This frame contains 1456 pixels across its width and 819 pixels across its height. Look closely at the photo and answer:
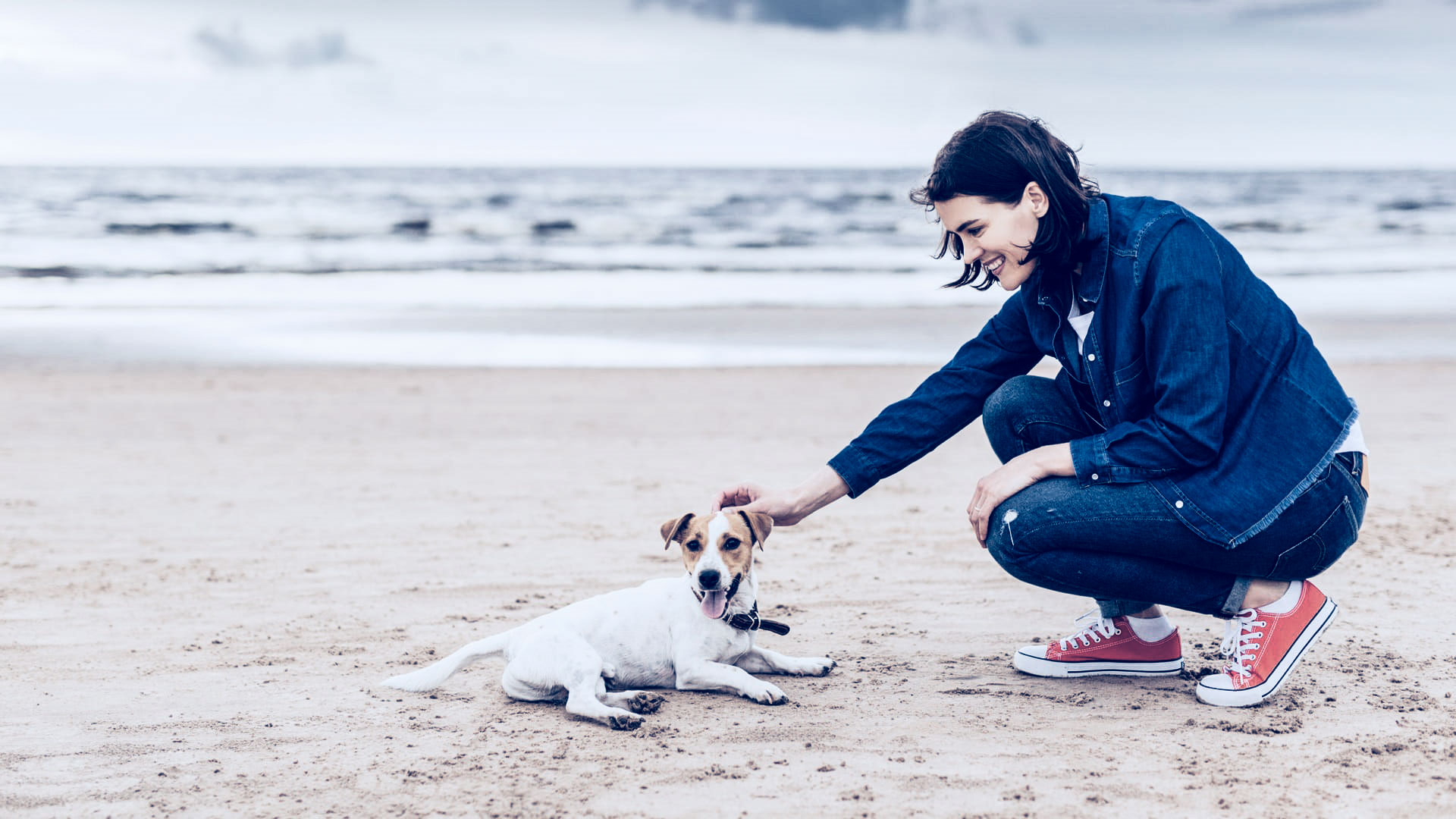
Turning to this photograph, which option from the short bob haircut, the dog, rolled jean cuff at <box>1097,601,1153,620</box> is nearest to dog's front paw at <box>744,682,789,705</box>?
the dog

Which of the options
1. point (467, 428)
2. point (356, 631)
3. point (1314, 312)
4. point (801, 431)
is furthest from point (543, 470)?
point (1314, 312)

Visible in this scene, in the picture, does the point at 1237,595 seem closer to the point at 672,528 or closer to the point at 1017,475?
the point at 1017,475

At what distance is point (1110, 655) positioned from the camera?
10.8 feet

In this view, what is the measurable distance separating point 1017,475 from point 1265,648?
75cm

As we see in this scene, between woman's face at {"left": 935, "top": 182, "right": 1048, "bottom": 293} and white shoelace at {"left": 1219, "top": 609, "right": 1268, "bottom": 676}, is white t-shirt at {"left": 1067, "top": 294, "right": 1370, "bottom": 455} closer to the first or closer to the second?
woman's face at {"left": 935, "top": 182, "right": 1048, "bottom": 293}

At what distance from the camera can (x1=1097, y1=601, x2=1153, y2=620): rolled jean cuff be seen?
3264 millimetres

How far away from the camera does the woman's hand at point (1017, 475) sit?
292 cm

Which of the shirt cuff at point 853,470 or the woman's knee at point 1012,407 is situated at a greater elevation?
the woman's knee at point 1012,407

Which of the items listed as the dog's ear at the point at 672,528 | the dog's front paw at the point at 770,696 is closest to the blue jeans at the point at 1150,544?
the dog's front paw at the point at 770,696

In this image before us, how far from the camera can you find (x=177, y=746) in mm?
2887

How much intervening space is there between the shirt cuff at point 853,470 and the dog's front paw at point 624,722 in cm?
85

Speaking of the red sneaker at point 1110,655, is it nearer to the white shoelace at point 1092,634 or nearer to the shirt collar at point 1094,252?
the white shoelace at point 1092,634

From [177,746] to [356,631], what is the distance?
0.91 metres

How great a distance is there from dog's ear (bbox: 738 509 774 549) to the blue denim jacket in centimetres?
87
